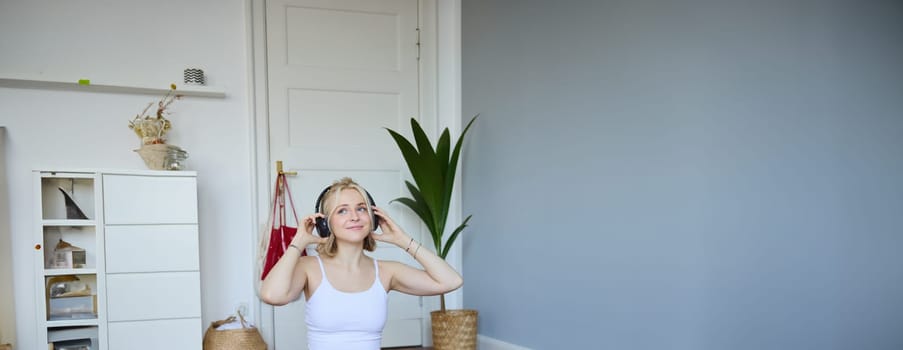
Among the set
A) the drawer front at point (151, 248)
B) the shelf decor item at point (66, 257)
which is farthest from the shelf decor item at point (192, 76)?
the shelf decor item at point (66, 257)

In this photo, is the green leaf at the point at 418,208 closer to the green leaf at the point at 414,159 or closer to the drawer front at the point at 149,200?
the green leaf at the point at 414,159

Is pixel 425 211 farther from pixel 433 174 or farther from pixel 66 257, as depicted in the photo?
pixel 66 257

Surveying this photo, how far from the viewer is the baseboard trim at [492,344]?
3.74 metres

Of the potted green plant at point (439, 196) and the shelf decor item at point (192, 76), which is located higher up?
the shelf decor item at point (192, 76)

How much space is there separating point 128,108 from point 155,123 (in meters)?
0.26

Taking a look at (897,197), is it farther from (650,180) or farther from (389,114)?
(389,114)

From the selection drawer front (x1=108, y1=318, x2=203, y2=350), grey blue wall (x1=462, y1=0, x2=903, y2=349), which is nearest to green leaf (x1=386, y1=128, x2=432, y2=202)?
grey blue wall (x1=462, y1=0, x2=903, y2=349)

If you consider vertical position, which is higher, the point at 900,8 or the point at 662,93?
the point at 900,8

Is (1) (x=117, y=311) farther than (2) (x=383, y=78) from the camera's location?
No

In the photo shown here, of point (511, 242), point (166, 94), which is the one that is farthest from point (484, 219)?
point (166, 94)

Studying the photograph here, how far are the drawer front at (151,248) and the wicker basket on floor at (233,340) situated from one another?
17.0 inches

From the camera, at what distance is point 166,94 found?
3865mm

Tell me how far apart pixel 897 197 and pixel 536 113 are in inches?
70.5

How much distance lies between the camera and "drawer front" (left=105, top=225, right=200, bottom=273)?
3359mm
